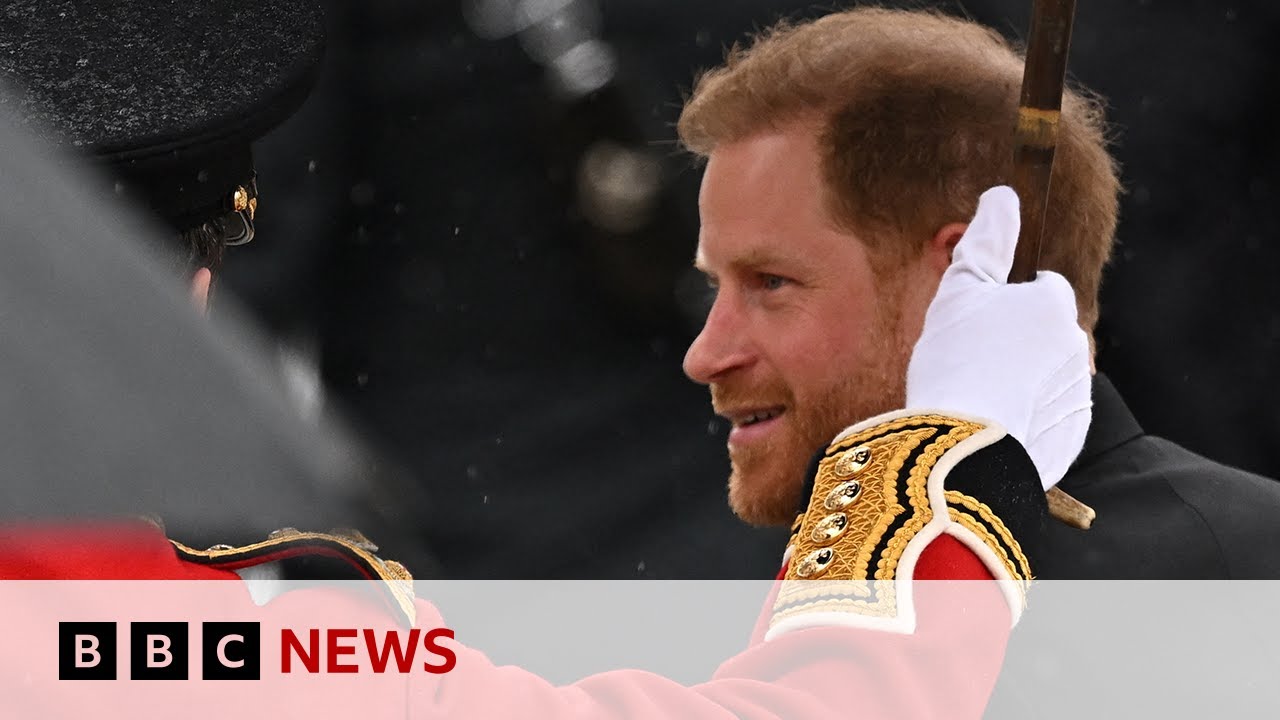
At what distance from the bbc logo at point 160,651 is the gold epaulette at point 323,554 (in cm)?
8

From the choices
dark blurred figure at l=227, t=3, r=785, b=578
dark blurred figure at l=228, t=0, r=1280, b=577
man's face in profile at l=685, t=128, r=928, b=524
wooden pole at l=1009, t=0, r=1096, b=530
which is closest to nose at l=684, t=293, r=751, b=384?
man's face in profile at l=685, t=128, r=928, b=524

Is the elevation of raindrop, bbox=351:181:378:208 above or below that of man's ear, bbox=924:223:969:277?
below

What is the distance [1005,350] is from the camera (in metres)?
2.61

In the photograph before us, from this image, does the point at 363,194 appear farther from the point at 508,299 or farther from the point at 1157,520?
the point at 1157,520

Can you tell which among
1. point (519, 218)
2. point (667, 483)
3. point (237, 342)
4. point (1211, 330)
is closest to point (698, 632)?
point (667, 483)

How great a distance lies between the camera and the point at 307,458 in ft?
4.96

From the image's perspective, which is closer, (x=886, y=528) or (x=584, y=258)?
(x=886, y=528)

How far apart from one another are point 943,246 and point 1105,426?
0.40 metres

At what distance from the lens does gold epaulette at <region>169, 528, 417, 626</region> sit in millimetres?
1945

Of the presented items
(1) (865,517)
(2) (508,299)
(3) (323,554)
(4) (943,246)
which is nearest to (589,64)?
(2) (508,299)

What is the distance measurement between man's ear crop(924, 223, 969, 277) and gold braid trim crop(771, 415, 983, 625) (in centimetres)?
54

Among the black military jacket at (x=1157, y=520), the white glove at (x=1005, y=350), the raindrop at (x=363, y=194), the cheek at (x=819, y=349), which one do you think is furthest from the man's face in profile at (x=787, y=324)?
the raindrop at (x=363, y=194)

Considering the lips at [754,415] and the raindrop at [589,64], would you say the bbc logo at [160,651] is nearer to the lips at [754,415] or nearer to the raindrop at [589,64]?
the lips at [754,415]

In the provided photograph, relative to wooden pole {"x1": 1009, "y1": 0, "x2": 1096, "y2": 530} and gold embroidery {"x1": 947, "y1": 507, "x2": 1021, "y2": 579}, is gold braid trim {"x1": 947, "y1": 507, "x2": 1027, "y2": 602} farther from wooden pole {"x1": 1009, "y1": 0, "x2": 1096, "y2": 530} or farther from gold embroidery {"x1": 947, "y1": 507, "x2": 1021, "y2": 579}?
wooden pole {"x1": 1009, "y1": 0, "x2": 1096, "y2": 530}
